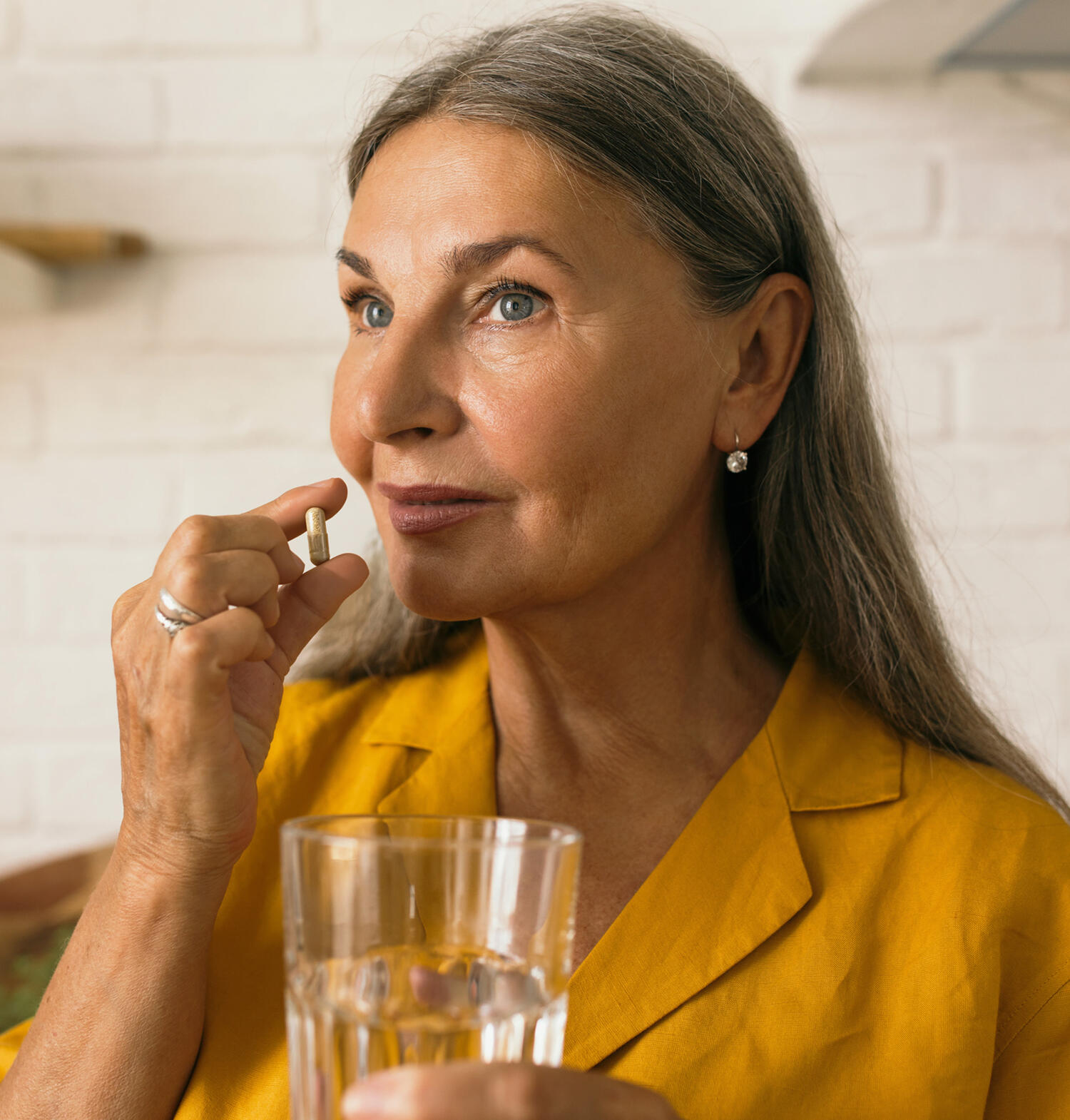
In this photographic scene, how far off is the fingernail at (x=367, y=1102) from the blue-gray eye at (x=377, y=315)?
28.4 inches

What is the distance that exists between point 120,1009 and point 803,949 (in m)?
0.54

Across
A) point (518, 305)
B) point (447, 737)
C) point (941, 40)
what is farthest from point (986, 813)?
point (941, 40)

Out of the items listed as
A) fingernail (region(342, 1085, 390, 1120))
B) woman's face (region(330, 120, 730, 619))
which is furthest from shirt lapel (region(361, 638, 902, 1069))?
fingernail (region(342, 1085, 390, 1120))

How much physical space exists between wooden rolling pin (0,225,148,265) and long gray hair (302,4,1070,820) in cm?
60

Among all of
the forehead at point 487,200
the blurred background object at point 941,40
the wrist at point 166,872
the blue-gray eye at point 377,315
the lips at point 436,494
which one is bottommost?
the wrist at point 166,872

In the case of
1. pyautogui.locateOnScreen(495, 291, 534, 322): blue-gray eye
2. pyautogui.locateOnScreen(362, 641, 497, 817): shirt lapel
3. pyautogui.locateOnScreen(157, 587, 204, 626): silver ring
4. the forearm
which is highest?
pyautogui.locateOnScreen(495, 291, 534, 322): blue-gray eye

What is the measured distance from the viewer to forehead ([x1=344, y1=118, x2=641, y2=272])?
3.16ft

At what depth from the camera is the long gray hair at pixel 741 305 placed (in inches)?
40.1

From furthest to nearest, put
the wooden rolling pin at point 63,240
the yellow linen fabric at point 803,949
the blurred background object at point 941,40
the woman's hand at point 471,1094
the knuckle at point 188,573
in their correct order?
the wooden rolling pin at point 63,240 < the blurred background object at point 941,40 < the yellow linen fabric at point 803,949 < the knuckle at point 188,573 < the woman's hand at point 471,1094

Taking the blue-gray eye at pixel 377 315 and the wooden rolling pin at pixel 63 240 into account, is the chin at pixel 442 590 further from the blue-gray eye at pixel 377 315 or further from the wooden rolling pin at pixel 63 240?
the wooden rolling pin at pixel 63 240

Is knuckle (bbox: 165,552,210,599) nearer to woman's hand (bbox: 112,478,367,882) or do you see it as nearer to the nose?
woman's hand (bbox: 112,478,367,882)

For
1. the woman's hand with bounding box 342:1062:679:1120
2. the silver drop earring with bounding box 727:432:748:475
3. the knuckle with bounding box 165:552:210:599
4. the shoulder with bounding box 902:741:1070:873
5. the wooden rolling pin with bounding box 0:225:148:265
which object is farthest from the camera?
the wooden rolling pin with bounding box 0:225:148:265

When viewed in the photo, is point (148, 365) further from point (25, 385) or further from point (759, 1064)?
point (759, 1064)

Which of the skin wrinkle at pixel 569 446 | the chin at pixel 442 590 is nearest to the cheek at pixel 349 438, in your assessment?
the skin wrinkle at pixel 569 446
